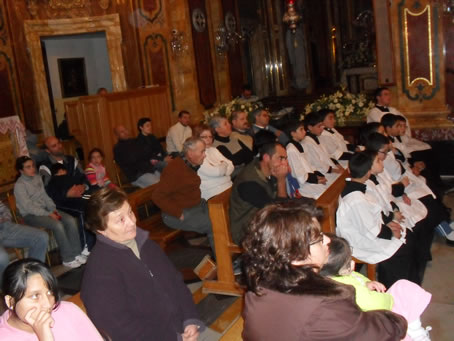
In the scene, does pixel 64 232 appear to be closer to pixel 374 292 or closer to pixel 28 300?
pixel 28 300

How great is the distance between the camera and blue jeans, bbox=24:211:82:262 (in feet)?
18.8

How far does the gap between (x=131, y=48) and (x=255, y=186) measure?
26.2ft

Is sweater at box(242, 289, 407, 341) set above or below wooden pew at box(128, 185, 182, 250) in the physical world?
above

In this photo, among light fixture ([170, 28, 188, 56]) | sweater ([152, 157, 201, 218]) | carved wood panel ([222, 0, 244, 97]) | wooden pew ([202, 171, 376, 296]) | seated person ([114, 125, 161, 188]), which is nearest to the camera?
wooden pew ([202, 171, 376, 296])

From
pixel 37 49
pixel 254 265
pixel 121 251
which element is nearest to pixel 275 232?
pixel 254 265

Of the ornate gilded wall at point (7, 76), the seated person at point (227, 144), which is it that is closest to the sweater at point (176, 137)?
the seated person at point (227, 144)

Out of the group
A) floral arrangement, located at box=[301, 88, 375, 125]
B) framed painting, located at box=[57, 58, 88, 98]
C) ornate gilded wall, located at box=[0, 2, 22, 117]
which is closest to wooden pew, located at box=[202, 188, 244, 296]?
floral arrangement, located at box=[301, 88, 375, 125]

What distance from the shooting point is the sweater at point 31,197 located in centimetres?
571

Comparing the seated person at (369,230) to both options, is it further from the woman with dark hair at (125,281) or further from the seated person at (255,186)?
the woman with dark hair at (125,281)

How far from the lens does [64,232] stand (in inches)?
227

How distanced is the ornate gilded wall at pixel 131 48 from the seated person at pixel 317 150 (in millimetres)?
5341

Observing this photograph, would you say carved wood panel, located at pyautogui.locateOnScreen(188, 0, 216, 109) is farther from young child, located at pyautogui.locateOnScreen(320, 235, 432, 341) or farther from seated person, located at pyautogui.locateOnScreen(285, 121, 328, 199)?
young child, located at pyautogui.locateOnScreen(320, 235, 432, 341)

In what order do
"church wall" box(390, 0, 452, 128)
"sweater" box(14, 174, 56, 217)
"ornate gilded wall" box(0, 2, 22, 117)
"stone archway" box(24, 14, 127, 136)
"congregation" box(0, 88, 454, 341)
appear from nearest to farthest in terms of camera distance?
1. "congregation" box(0, 88, 454, 341)
2. "sweater" box(14, 174, 56, 217)
3. "church wall" box(390, 0, 452, 128)
4. "ornate gilded wall" box(0, 2, 22, 117)
5. "stone archway" box(24, 14, 127, 136)

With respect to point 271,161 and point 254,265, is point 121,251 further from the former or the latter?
point 271,161
